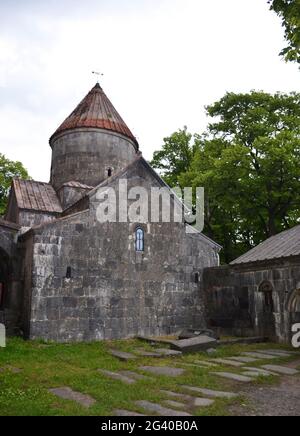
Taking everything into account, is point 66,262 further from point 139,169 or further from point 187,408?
point 187,408

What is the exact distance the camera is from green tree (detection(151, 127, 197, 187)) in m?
27.4

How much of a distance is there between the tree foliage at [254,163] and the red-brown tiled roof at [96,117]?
5.42 metres

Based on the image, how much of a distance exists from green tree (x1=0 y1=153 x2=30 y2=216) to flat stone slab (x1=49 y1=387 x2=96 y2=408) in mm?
22824

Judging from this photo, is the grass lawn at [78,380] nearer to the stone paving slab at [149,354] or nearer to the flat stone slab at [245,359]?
the stone paving slab at [149,354]

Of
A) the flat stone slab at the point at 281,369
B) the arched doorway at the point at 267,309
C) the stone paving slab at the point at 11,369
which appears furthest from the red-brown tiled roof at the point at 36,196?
the flat stone slab at the point at 281,369

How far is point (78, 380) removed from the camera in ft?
22.0

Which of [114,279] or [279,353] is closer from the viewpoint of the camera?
[279,353]

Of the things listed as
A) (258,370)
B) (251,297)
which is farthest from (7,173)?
(258,370)

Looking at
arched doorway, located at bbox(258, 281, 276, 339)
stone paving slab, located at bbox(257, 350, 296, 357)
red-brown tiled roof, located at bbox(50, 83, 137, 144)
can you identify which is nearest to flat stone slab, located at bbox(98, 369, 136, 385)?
stone paving slab, located at bbox(257, 350, 296, 357)

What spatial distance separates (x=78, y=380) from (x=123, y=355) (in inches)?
112

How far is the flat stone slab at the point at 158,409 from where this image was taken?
4.93 metres

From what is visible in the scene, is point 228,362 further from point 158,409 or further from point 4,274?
point 4,274

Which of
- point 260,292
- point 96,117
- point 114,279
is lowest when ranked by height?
point 260,292

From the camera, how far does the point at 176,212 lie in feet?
47.9
